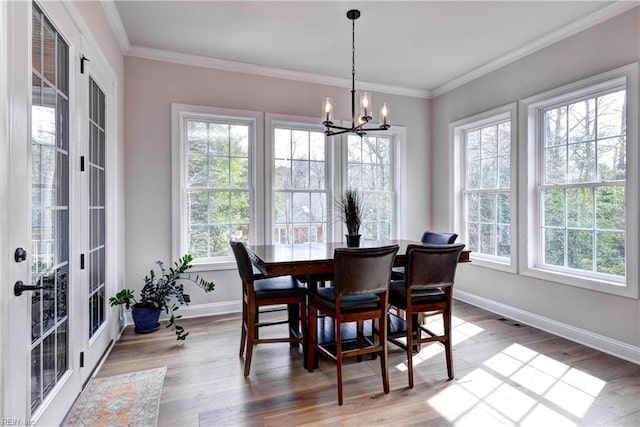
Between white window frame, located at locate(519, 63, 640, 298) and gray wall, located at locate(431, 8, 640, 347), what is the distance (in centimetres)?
7

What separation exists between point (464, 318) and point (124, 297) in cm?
345

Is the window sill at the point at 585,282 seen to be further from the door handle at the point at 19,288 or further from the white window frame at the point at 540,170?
the door handle at the point at 19,288

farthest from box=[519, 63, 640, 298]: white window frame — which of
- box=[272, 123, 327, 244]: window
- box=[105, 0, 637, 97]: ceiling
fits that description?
box=[272, 123, 327, 244]: window

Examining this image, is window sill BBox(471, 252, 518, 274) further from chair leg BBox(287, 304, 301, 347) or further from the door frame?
the door frame

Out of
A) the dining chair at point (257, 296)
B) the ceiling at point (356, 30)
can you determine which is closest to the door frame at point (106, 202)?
the ceiling at point (356, 30)

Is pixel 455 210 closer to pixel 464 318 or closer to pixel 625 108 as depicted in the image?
pixel 464 318

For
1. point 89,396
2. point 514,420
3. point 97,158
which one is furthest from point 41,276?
point 514,420

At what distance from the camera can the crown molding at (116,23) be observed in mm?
2707

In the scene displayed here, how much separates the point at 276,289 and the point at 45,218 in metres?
1.48

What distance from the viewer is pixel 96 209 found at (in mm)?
2629

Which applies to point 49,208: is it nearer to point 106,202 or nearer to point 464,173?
point 106,202

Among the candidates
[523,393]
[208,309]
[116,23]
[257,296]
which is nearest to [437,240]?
[523,393]

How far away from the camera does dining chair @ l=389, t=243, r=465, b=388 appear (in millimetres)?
2305

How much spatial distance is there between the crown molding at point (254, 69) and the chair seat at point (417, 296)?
9.59ft
